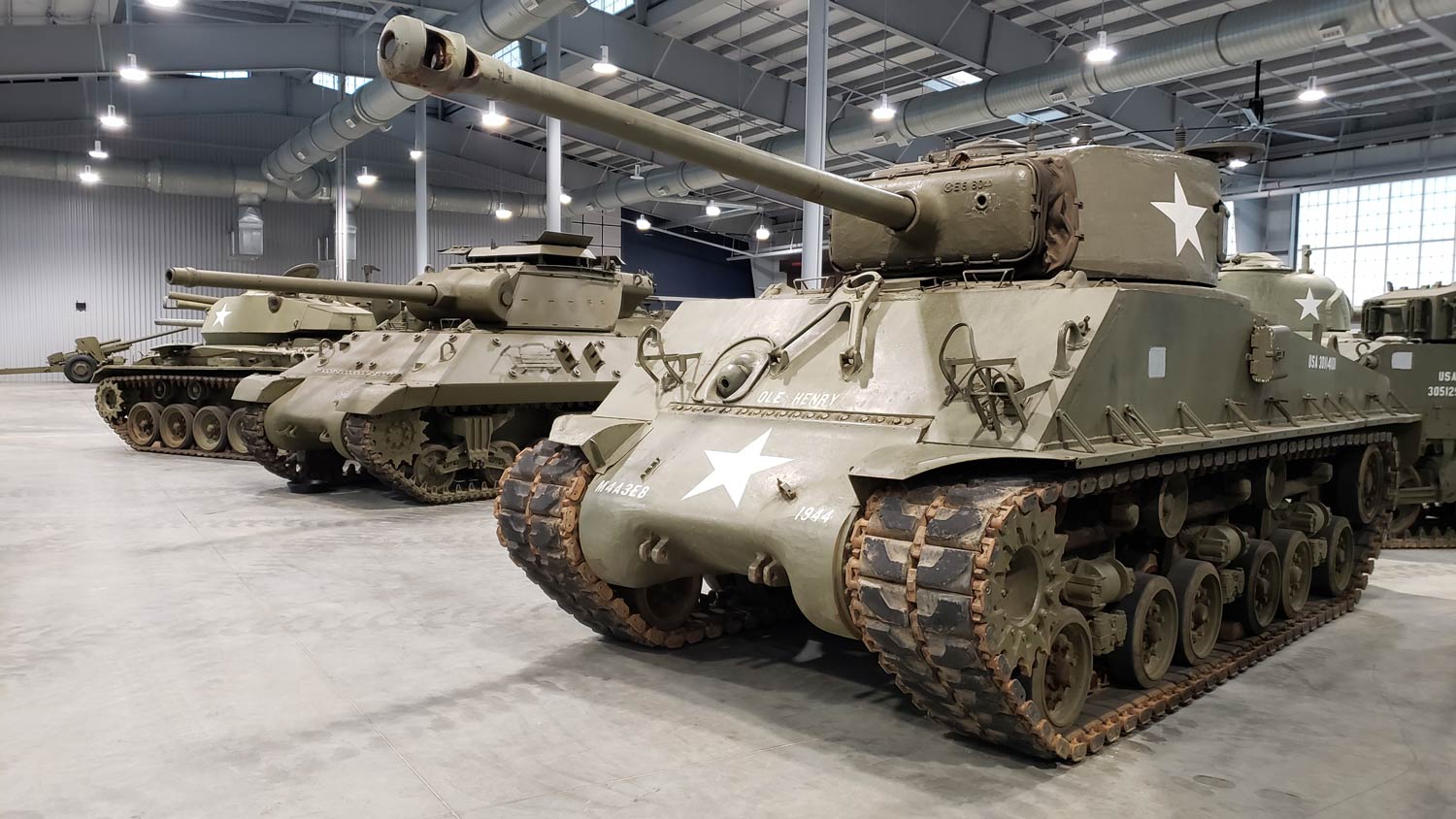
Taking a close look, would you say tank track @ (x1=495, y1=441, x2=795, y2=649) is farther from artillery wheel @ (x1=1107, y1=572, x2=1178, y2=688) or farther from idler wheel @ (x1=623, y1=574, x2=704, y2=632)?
artillery wheel @ (x1=1107, y1=572, x2=1178, y2=688)

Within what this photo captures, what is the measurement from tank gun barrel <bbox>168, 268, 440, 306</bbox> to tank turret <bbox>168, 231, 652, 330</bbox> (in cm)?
1

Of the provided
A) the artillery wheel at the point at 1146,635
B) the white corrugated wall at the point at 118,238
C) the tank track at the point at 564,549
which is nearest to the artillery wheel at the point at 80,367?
the white corrugated wall at the point at 118,238

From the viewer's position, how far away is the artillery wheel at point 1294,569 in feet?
23.6

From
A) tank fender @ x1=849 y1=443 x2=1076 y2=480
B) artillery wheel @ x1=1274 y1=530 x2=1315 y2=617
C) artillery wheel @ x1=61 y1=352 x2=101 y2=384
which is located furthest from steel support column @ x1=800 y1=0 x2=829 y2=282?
artillery wheel @ x1=61 y1=352 x2=101 y2=384

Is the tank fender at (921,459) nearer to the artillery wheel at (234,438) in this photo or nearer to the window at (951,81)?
the artillery wheel at (234,438)

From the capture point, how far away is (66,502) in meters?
11.8

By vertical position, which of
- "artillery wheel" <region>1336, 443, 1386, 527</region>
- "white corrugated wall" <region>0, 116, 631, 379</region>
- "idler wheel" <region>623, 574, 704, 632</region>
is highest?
"white corrugated wall" <region>0, 116, 631, 379</region>

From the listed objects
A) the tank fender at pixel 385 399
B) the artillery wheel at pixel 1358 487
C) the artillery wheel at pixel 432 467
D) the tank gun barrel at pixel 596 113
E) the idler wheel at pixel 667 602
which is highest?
the tank gun barrel at pixel 596 113

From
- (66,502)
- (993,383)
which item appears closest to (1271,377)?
(993,383)

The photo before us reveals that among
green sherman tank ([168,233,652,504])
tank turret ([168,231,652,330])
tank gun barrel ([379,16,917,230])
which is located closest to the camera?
tank gun barrel ([379,16,917,230])

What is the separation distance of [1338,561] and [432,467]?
858 cm

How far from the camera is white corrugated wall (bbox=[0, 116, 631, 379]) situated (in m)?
29.6

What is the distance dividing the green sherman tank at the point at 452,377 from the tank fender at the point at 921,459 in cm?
752

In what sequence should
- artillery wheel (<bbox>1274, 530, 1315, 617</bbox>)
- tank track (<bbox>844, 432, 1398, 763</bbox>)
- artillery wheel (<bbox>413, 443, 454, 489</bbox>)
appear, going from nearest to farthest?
tank track (<bbox>844, 432, 1398, 763</bbox>)
artillery wheel (<bbox>1274, 530, 1315, 617</bbox>)
artillery wheel (<bbox>413, 443, 454, 489</bbox>)
